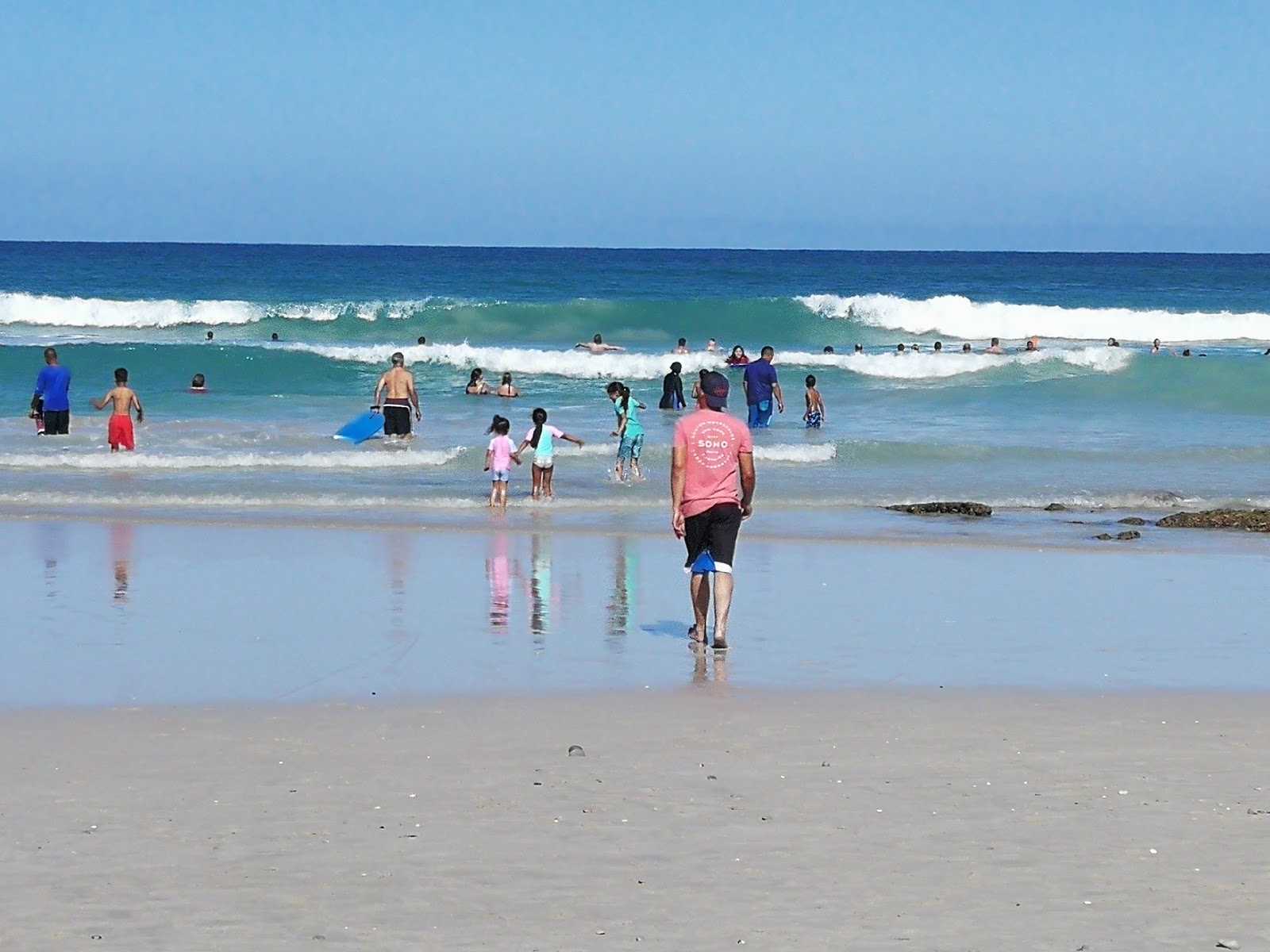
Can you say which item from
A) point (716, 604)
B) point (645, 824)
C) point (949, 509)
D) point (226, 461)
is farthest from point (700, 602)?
point (226, 461)

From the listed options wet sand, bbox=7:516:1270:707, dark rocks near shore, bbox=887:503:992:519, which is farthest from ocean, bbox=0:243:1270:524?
wet sand, bbox=7:516:1270:707

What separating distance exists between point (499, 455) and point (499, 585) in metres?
5.07

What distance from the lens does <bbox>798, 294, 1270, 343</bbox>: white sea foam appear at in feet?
170

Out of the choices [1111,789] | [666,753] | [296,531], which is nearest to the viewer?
[1111,789]

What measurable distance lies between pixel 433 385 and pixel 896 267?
220 feet

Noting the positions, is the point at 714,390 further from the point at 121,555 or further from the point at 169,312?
the point at 169,312

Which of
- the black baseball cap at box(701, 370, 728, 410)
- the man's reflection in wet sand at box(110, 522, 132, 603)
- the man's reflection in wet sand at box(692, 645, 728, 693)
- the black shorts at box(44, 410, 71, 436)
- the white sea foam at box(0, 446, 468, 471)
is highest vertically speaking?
the black baseball cap at box(701, 370, 728, 410)

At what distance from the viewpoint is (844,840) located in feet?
17.5

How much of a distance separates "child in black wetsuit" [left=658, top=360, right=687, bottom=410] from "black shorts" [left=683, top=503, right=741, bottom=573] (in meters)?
17.8

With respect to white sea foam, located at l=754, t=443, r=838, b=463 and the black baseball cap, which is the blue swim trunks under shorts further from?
the black baseball cap

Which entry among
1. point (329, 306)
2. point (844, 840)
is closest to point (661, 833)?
point (844, 840)

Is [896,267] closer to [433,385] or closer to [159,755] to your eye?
[433,385]

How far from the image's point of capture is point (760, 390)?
24359mm

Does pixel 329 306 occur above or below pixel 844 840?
above
